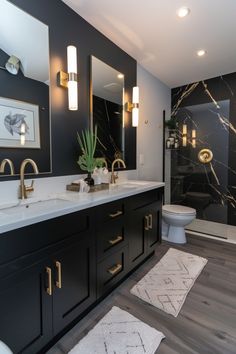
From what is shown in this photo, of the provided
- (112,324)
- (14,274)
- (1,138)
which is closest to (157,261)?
(112,324)

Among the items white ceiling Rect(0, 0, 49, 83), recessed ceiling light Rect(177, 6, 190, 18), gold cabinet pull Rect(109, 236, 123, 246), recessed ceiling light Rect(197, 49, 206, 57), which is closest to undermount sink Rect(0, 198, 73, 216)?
gold cabinet pull Rect(109, 236, 123, 246)

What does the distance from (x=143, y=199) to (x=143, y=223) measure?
→ 0.79ft

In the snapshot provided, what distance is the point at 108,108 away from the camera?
2.15 m

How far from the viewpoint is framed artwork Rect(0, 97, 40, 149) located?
1278 millimetres

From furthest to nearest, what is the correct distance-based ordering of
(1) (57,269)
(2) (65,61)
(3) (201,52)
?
(3) (201,52) → (2) (65,61) → (1) (57,269)

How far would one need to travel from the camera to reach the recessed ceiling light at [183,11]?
1623mm

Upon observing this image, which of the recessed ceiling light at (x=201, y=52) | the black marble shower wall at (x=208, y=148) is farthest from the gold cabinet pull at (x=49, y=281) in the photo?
the black marble shower wall at (x=208, y=148)

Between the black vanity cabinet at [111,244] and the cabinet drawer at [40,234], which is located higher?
the cabinet drawer at [40,234]

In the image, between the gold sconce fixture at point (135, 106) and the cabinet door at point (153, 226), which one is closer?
the cabinet door at point (153, 226)

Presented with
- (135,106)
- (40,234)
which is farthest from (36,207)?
(135,106)

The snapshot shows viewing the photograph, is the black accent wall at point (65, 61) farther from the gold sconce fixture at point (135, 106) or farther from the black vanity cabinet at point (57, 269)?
the black vanity cabinet at point (57, 269)

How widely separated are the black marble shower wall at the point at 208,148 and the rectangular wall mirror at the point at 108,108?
4.96 ft

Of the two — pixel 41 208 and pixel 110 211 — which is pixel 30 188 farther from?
pixel 110 211

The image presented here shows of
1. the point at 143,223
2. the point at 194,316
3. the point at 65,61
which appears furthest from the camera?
the point at 143,223
